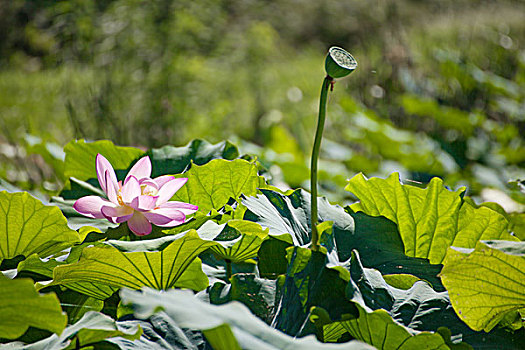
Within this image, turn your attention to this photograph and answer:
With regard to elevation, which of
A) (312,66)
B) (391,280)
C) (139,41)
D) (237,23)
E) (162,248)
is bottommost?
(312,66)

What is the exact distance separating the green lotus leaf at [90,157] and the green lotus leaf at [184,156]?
0.04 m

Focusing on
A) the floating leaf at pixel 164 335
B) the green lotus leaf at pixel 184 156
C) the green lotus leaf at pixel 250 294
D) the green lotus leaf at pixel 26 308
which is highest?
the green lotus leaf at pixel 26 308

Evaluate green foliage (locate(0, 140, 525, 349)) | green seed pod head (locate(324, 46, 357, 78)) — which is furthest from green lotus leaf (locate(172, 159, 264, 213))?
green seed pod head (locate(324, 46, 357, 78))

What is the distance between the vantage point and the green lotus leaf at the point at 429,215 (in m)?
0.74

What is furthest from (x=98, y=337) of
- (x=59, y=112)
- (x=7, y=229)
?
Answer: (x=59, y=112)

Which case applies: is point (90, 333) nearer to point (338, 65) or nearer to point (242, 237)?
point (242, 237)

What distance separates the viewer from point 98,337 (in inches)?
19.9

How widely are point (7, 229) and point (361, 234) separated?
481 millimetres

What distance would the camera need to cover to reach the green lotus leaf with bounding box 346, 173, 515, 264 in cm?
74

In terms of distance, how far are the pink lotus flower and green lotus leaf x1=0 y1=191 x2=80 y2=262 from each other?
A: 39 mm

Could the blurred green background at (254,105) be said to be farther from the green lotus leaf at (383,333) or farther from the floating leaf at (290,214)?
the green lotus leaf at (383,333)

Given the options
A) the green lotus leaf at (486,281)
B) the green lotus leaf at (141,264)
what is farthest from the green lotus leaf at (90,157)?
the green lotus leaf at (486,281)

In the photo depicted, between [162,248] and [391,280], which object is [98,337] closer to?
[162,248]

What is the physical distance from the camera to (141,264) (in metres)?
0.58
